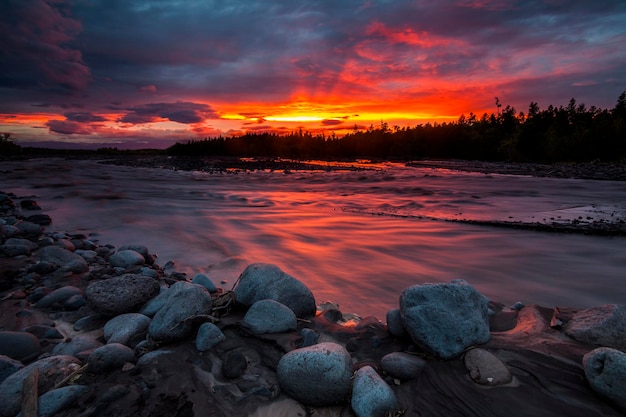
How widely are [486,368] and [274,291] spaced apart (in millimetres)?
Answer: 1769

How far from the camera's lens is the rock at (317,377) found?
6.61 feet

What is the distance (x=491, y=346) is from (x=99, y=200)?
38.2 feet

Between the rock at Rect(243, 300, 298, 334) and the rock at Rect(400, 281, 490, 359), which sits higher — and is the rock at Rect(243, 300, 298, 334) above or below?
below

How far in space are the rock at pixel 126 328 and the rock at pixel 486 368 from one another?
8.17 feet

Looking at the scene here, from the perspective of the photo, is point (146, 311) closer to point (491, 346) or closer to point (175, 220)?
point (491, 346)

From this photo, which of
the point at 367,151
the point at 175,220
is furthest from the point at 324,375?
the point at 367,151

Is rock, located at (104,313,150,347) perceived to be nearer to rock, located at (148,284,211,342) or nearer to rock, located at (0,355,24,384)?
rock, located at (148,284,211,342)

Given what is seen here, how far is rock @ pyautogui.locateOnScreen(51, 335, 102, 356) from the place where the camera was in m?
2.55

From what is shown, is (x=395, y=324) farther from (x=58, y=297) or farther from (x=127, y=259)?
(x=127, y=259)

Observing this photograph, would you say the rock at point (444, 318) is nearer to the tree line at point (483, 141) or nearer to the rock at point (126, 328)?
the rock at point (126, 328)

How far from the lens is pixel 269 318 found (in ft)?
8.99

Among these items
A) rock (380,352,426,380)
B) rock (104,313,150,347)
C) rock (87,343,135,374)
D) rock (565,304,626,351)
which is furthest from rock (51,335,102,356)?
rock (565,304,626,351)

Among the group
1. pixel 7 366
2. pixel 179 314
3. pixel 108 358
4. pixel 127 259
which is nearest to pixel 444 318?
pixel 179 314

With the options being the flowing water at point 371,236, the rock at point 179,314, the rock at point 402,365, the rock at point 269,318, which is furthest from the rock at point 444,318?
the rock at point 179,314
